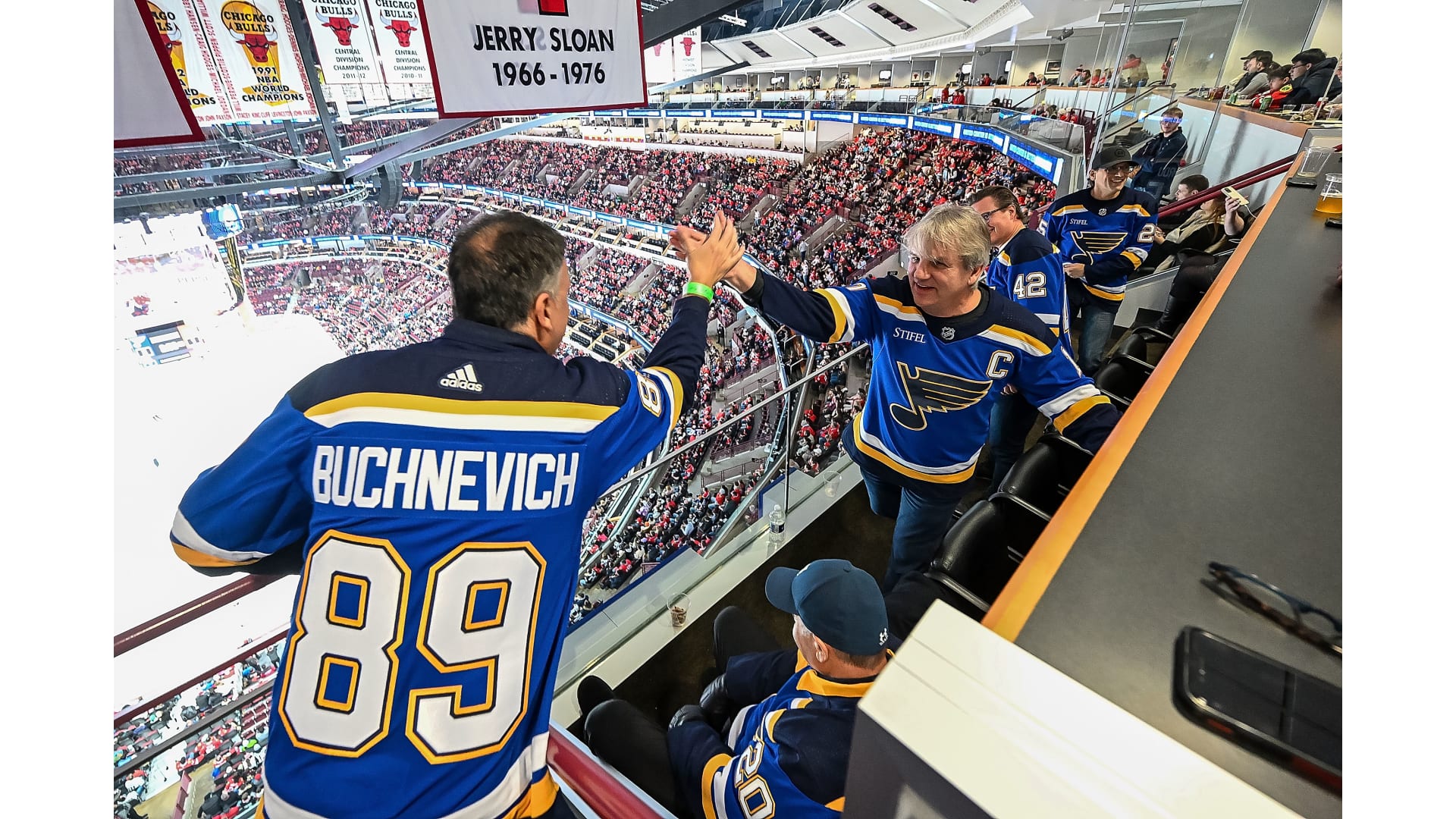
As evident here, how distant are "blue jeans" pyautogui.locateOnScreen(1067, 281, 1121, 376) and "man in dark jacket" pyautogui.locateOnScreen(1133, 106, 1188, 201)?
3.60m

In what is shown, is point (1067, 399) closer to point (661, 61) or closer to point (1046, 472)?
point (1046, 472)

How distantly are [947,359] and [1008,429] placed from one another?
89 centimetres

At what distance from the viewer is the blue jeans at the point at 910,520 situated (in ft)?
5.77

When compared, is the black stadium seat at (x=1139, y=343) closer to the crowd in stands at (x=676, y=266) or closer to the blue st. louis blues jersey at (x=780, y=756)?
the crowd in stands at (x=676, y=266)

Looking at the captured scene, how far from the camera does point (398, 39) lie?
5621 mm

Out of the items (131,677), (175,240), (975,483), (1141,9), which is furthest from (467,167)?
(975,483)

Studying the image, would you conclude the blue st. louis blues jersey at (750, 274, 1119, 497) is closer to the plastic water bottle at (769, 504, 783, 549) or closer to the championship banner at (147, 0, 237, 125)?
the plastic water bottle at (769, 504, 783, 549)

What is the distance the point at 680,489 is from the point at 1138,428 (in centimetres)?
746

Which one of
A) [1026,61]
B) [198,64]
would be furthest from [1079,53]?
[198,64]

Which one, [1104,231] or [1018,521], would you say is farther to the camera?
[1104,231]

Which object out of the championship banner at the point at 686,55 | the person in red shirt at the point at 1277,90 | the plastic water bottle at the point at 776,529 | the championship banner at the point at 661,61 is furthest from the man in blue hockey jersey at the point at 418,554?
the championship banner at the point at 686,55

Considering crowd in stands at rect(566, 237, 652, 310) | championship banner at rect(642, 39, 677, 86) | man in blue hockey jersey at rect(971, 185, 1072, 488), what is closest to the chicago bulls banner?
championship banner at rect(642, 39, 677, 86)
